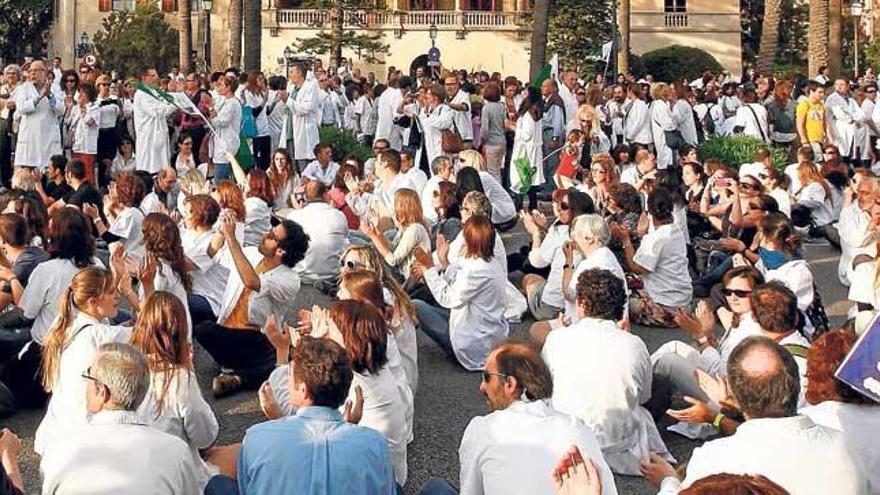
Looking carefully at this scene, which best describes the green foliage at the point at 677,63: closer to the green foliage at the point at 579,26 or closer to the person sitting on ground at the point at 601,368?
the green foliage at the point at 579,26

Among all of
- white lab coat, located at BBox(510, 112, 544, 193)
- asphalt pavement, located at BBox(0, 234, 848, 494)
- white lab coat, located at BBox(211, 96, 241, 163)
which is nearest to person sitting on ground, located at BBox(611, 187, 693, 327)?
asphalt pavement, located at BBox(0, 234, 848, 494)

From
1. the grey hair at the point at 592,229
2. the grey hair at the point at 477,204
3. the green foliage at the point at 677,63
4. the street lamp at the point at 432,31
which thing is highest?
the street lamp at the point at 432,31

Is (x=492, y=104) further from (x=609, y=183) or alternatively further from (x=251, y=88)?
(x=609, y=183)

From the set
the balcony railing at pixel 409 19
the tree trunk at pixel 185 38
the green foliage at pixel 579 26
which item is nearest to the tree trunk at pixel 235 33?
the tree trunk at pixel 185 38

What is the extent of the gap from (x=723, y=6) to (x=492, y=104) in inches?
1913

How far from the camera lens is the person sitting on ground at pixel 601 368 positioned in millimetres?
7266

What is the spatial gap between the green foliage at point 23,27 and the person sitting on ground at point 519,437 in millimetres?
59705

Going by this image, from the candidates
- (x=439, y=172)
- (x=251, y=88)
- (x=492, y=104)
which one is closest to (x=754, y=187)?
(x=439, y=172)

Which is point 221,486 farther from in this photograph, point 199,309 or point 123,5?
point 123,5

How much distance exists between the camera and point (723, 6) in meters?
64.0

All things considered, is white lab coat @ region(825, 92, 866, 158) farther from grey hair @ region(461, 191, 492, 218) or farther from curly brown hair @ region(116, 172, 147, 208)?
curly brown hair @ region(116, 172, 147, 208)

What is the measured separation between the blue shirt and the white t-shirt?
263 inches

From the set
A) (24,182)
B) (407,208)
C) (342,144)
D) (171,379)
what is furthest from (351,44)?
(171,379)

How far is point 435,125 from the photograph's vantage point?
17344mm
